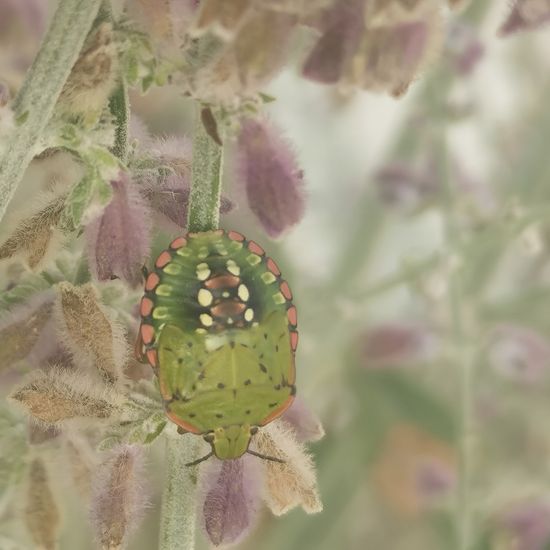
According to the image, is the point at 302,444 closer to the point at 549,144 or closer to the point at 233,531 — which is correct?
the point at 233,531

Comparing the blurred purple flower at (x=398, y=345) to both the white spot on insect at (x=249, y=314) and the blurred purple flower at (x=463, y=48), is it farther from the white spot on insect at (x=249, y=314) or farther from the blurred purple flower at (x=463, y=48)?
the white spot on insect at (x=249, y=314)

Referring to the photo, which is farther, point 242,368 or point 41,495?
point 41,495

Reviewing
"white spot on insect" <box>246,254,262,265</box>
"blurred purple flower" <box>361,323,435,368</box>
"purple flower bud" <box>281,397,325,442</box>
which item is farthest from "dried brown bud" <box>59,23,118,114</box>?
"blurred purple flower" <box>361,323,435,368</box>

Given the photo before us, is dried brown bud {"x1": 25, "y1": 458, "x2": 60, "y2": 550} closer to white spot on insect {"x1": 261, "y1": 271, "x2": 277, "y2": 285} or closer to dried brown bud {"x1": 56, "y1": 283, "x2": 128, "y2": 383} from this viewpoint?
dried brown bud {"x1": 56, "y1": 283, "x2": 128, "y2": 383}

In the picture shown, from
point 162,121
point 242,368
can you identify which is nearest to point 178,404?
point 242,368

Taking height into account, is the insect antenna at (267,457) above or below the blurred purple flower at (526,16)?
below

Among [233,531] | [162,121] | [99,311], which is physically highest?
[162,121]

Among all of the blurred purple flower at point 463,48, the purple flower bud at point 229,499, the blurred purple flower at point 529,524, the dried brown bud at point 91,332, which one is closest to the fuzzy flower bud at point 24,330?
the dried brown bud at point 91,332
